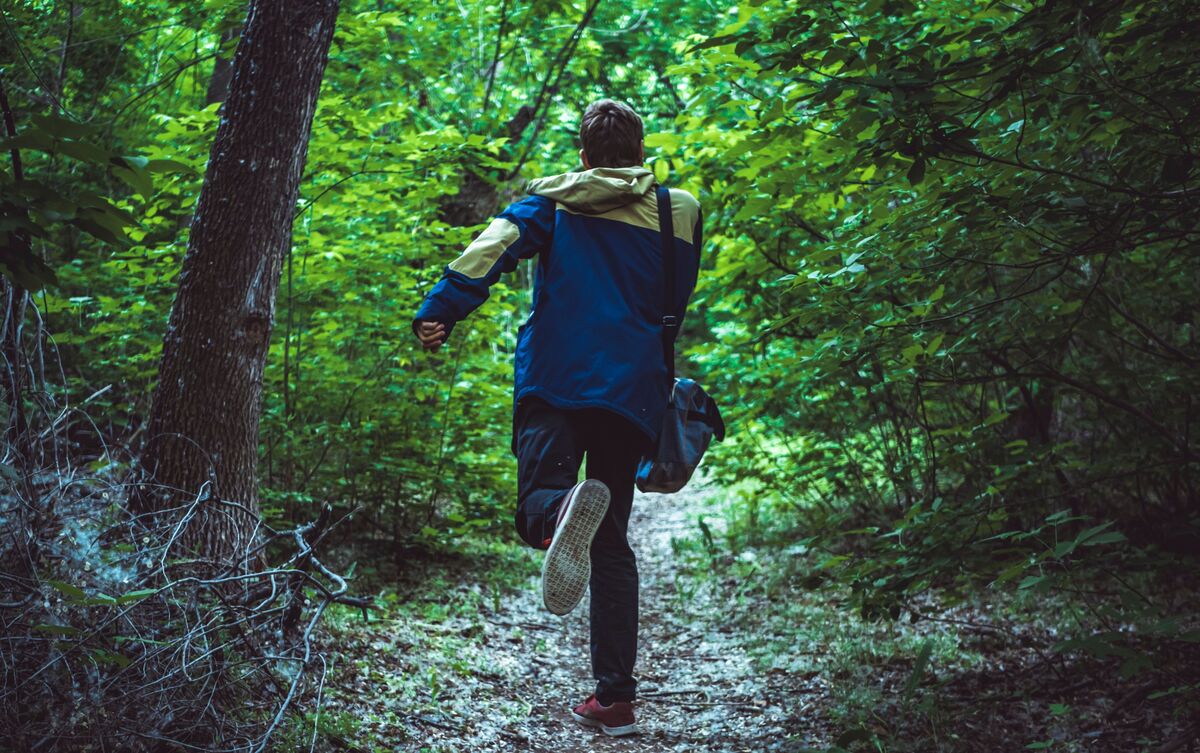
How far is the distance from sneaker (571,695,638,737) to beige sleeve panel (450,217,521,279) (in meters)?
1.89

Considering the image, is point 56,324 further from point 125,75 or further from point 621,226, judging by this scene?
point 621,226

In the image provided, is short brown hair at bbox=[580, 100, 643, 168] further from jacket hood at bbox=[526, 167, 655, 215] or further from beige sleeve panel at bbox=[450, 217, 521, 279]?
beige sleeve panel at bbox=[450, 217, 521, 279]

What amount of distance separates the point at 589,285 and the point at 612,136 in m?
0.68

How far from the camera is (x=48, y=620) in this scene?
7.63ft

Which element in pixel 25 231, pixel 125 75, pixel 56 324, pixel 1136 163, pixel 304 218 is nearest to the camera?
pixel 25 231

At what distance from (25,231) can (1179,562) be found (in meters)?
4.07

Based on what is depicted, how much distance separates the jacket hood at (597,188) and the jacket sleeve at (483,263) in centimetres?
11

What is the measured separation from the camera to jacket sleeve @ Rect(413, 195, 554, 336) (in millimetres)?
3047

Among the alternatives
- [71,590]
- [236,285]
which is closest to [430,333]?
[236,285]

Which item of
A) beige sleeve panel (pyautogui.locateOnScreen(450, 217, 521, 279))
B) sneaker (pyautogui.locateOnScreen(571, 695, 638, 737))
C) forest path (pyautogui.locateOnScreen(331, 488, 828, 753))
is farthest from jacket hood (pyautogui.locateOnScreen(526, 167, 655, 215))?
forest path (pyautogui.locateOnScreen(331, 488, 828, 753))

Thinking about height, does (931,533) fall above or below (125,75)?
below

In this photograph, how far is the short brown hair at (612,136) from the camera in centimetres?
343

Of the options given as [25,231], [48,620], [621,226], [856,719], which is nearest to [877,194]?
[621,226]

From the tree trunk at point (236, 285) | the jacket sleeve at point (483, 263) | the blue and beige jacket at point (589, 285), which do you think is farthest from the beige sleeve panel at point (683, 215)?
the tree trunk at point (236, 285)
